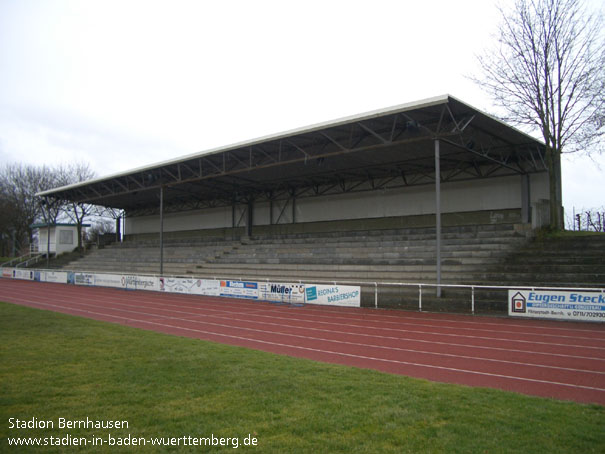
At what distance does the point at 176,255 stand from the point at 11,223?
1402 inches

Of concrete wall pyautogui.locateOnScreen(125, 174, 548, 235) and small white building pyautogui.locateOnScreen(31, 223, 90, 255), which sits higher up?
concrete wall pyautogui.locateOnScreen(125, 174, 548, 235)

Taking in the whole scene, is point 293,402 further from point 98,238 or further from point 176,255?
point 98,238

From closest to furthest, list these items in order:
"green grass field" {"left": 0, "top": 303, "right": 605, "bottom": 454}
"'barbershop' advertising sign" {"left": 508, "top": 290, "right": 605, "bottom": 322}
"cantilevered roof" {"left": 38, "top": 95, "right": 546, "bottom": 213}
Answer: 1. "green grass field" {"left": 0, "top": 303, "right": 605, "bottom": 454}
2. "'barbershop' advertising sign" {"left": 508, "top": 290, "right": 605, "bottom": 322}
3. "cantilevered roof" {"left": 38, "top": 95, "right": 546, "bottom": 213}

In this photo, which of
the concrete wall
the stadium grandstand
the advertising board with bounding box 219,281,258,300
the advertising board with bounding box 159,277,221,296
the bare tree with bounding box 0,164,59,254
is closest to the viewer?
the stadium grandstand

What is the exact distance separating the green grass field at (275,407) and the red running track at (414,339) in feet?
4.62

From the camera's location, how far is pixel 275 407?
532 cm

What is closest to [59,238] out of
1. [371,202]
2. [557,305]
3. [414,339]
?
[371,202]

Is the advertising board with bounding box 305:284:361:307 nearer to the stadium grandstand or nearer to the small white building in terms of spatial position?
the stadium grandstand

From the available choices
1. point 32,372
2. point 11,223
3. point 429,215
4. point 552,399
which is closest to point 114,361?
point 32,372

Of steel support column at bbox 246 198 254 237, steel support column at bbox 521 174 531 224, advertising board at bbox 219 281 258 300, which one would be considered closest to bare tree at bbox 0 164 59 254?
steel support column at bbox 246 198 254 237

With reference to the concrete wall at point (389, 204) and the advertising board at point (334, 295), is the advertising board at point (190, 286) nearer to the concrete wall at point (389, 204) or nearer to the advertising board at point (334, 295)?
the advertising board at point (334, 295)

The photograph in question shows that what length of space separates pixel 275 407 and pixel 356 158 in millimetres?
20493

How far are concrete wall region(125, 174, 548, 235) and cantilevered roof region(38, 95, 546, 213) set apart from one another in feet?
1.90

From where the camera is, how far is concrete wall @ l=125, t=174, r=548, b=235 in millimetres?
24094
